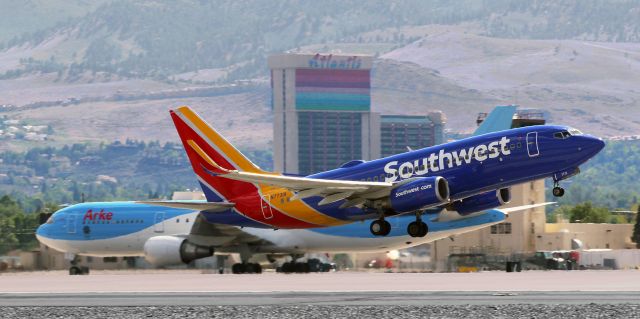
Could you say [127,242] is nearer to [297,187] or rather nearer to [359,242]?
[359,242]

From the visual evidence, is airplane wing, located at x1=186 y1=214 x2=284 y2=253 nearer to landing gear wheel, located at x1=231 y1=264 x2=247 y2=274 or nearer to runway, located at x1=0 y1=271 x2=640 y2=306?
landing gear wheel, located at x1=231 y1=264 x2=247 y2=274

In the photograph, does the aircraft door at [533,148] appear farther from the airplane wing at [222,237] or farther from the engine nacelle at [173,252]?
the engine nacelle at [173,252]

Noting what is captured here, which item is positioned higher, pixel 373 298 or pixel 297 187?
pixel 297 187

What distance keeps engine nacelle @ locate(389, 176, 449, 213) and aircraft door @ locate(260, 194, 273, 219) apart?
9664 mm

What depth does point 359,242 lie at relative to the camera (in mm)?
104000

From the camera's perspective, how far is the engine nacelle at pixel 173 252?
351 feet

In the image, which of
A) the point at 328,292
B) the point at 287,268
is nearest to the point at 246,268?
the point at 287,268

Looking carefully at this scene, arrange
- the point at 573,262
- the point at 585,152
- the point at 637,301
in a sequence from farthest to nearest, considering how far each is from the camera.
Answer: the point at 573,262, the point at 585,152, the point at 637,301

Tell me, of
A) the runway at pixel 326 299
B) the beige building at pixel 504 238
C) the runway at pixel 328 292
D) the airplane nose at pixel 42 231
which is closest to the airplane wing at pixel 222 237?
the airplane nose at pixel 42 231

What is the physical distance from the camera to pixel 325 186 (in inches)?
3142

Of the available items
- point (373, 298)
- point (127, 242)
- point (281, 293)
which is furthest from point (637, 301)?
point (127, 242)

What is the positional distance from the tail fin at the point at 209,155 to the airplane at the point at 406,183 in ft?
0.37

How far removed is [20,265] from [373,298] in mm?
63295

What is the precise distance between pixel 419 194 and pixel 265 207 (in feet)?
41.3
